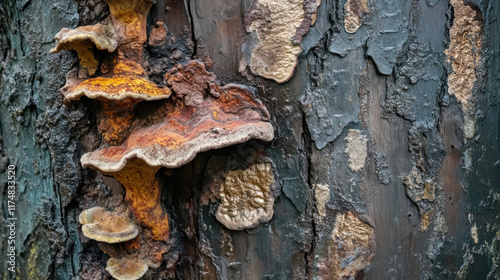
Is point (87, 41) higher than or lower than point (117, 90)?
higher

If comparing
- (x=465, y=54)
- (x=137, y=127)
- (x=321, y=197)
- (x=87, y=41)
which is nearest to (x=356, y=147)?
(x=321, y=197)

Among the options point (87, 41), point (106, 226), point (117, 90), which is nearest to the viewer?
point (117, 90)

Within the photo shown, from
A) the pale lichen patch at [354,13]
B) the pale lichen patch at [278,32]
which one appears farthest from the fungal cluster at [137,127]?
the pale lichen patch at [354,13]

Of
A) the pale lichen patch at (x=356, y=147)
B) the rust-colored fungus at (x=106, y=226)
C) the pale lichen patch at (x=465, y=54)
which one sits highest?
the pale lichen patch at (x=465, y=54)

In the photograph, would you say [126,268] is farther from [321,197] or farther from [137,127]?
[321,197]

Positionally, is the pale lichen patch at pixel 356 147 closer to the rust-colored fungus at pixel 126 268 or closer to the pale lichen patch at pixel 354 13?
the pale lichen patch at pixel 354 13

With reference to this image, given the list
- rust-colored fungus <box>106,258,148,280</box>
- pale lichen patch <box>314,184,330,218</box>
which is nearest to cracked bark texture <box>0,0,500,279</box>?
pale lichen patch <box>314,184,330,218</box>
